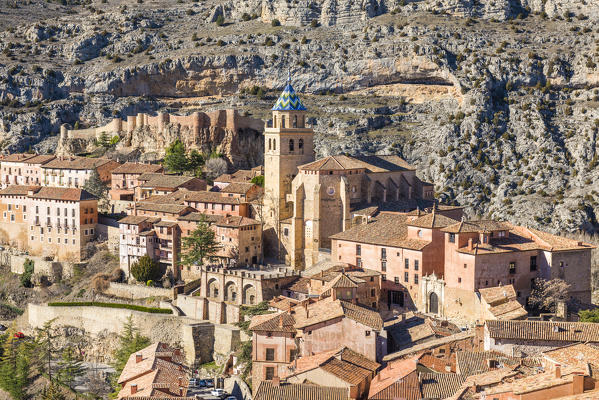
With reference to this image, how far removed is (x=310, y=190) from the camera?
63.9 meters

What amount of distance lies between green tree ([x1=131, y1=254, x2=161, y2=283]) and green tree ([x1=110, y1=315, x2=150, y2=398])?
5.21 meters

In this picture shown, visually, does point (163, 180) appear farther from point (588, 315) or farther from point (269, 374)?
point (588, 315)

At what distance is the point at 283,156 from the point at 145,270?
11602 mm

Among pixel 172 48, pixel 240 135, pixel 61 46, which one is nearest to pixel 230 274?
pixel 240 135

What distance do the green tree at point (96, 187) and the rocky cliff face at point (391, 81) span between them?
10.5 metres

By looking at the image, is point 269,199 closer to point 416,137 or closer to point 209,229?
point 209,229

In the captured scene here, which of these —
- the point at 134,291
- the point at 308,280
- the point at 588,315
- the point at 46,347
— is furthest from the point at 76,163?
the point at 588,315

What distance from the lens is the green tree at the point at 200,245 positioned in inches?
2527

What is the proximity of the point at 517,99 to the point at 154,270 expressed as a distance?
4324cm

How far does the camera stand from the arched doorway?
178 ft

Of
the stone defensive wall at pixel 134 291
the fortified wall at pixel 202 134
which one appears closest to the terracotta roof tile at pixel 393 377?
the stone defensive wall at pixel 134 291

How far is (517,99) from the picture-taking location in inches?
3760

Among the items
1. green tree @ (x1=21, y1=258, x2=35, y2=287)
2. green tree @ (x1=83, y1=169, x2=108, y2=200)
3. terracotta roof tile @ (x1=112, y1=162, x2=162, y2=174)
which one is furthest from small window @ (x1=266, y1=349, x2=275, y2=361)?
green tree @ (x1=83, y1=169, x2=108, y2=200)

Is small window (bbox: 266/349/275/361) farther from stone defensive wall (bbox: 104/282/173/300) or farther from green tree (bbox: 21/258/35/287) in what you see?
green tree (bbox: 21/258/35/287)
